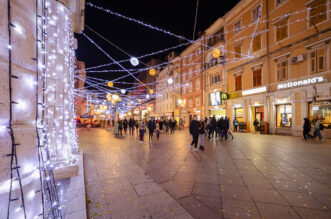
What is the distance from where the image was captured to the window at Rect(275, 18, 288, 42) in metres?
14.3

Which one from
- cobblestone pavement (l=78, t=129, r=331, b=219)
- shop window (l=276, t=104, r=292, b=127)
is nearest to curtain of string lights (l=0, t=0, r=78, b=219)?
cobblestone pavement (l=78, t=129, r=331, b=219)

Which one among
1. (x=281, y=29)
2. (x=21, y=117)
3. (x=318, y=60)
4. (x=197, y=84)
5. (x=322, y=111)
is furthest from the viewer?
(x=197, y=84)

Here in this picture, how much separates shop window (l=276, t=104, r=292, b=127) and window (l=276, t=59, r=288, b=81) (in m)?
2.57

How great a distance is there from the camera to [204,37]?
78.5ft

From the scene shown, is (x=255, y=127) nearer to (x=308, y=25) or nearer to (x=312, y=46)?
(x=312, y=46)

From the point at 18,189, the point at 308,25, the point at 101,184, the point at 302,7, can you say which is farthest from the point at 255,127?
the point at 18,189

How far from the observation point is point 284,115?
48.7 feet

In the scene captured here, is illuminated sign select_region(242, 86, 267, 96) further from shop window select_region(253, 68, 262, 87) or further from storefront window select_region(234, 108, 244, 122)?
storefront window select_region(234, 108, 244, 122)

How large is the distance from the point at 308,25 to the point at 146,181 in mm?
16817

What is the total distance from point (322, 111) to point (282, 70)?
4.72 metres

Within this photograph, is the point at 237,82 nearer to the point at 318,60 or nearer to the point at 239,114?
the point at 239,114

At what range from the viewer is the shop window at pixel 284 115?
14.4 metres

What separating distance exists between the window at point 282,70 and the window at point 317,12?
3.22m

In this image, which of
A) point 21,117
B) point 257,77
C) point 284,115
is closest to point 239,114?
point 257,77
